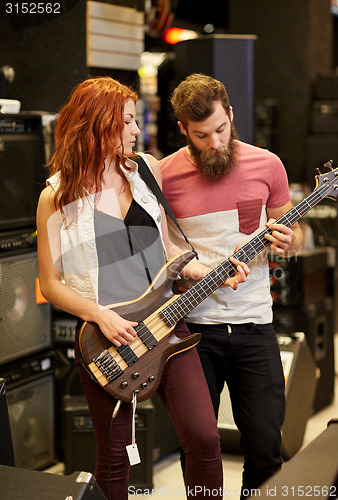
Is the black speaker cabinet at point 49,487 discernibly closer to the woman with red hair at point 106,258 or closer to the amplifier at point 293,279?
the woman with red hair at point 106,258

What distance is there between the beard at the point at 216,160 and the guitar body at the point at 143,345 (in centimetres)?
29

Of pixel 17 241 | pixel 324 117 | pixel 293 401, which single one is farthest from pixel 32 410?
pixel 324 117

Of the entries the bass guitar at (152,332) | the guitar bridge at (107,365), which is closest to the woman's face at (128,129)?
the bass guitar at (152,332)

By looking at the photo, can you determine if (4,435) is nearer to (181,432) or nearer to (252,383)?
(181,432)

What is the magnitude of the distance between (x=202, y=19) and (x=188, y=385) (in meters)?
6.66

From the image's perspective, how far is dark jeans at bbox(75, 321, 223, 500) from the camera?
7.03ft

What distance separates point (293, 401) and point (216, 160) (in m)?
1.61

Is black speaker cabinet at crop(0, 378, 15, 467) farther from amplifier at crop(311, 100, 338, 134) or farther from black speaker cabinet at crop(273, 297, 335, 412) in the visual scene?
amplifier at crop(311, 100, 338, 134)

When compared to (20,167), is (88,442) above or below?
below

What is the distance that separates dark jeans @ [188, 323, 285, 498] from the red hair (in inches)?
24.0

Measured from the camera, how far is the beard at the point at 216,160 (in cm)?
230

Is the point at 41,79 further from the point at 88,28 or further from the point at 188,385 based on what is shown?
the point at 188,385

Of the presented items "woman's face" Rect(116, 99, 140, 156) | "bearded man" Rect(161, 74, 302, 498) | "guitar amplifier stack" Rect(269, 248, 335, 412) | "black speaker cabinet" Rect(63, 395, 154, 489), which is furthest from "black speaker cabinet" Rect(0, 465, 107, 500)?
"guitar amplifier stack" Rect(269, 248, 335, 412)

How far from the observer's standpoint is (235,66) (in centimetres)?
350
